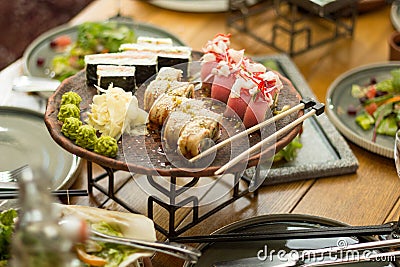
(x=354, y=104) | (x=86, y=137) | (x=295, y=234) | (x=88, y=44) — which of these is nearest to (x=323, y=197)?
(x=295, y=234)

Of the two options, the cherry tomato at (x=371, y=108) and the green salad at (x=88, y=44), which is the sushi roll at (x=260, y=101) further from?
the green salad at (x=88, y=44)

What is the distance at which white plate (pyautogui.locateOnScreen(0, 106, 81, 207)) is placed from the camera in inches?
60.4

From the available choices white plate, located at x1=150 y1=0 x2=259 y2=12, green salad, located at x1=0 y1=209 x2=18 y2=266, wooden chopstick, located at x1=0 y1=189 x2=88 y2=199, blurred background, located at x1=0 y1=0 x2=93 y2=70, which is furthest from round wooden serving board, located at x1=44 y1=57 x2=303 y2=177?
blurred background, located at x1=0 y1=0 x2=93 y2=70

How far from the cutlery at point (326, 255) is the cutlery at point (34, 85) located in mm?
752

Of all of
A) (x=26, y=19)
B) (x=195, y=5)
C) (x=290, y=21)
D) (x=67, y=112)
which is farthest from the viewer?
(x=26, y=19)

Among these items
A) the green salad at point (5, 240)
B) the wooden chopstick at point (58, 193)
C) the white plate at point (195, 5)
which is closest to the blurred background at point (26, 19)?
the white plate at point (195, 5)

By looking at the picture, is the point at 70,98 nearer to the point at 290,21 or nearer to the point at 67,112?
the point at 67,112

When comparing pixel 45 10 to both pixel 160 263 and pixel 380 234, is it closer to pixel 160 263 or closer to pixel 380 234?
pixel 160 263

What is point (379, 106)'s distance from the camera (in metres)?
1.84

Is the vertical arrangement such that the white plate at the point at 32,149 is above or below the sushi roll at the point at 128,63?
below

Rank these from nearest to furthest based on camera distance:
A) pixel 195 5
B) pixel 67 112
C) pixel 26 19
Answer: pixel 67 112
pixel 195 5
pixel 26 19

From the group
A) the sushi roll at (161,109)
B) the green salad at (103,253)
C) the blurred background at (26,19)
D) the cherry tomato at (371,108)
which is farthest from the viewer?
the blurred background at (26,19)

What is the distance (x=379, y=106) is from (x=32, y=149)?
0.98m

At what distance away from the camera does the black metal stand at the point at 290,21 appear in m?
2.13
